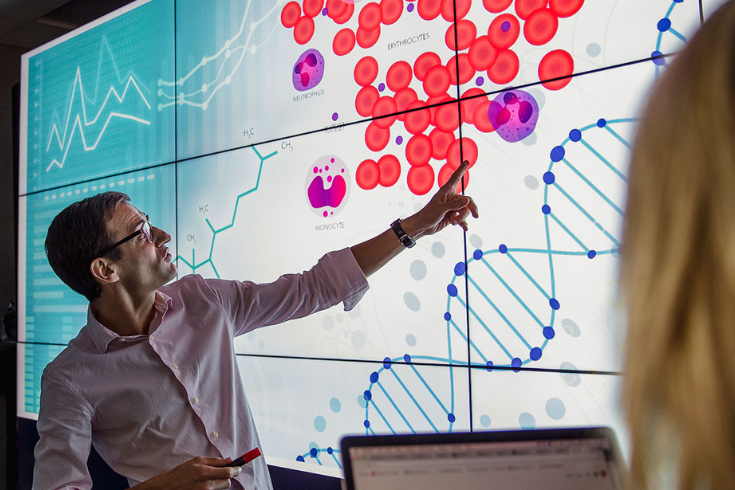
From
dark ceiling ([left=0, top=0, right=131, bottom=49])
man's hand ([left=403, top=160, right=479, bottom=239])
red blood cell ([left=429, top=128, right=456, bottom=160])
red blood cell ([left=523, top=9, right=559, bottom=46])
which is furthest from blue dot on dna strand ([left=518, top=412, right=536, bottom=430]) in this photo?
dark ceiling ([left=0, top=0, right=131, bottom=49])

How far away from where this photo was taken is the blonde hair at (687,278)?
1.16ft

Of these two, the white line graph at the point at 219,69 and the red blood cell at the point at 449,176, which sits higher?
the white line graph at the point at 219,69

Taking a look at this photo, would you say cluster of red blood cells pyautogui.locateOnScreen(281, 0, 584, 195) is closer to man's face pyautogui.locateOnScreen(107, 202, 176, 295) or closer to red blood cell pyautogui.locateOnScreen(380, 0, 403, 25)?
red blood cell pyautogui.locateOnScreen(380, 0, 403, 25)

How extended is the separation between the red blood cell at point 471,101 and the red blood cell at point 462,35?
14 cm

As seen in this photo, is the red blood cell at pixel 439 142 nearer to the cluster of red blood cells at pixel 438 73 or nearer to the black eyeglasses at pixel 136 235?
the cluster of red blood cells at pixel 438 73

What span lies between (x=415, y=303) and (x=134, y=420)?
0.87 meters

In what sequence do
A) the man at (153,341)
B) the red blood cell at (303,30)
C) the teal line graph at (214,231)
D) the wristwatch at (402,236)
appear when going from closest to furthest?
the man at (153,341)
the wristwatch at (402,236)
the red blood cell at (303,30)
the teal line graph at (214,231)

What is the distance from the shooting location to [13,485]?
337 centimetres

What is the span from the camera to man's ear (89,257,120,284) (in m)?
1.65

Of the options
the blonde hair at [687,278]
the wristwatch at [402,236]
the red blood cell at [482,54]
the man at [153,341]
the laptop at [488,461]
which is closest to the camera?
the blonde hair at [687,278]

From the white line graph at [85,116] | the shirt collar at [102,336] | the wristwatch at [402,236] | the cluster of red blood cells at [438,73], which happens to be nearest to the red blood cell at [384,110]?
the cluster of red blood cells at [438,73]

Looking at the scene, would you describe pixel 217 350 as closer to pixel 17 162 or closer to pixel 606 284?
pixel 606 284

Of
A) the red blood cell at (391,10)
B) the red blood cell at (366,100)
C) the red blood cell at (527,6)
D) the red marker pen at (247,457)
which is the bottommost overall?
the red marker pen at (247,457)

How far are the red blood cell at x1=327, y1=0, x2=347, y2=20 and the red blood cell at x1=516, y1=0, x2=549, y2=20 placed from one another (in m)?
0.66
